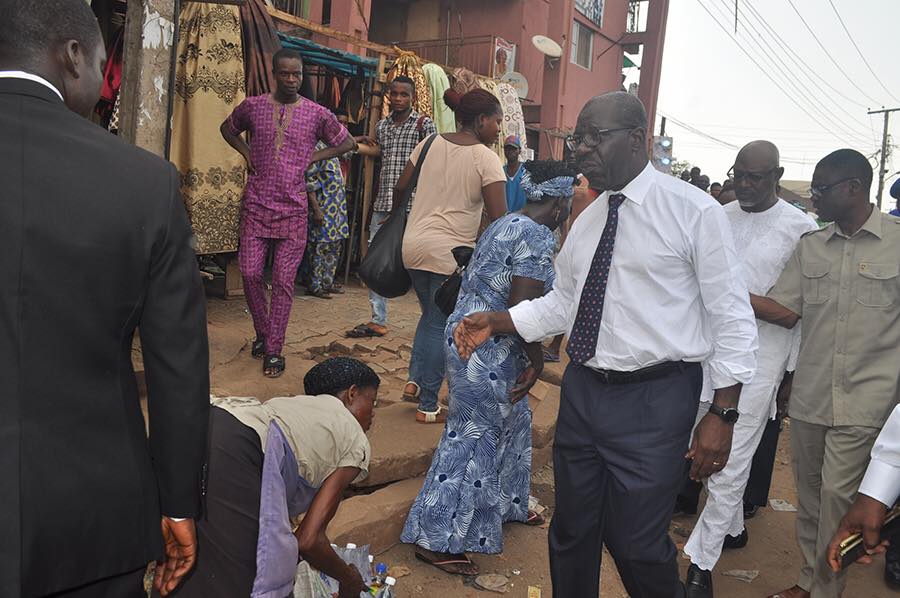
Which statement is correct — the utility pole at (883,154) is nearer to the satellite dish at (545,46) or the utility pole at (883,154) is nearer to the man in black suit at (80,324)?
the satellite dish at (545,46)

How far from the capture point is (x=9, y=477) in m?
1.26

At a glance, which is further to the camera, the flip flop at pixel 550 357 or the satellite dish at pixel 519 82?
the satellite dish at pixel 519 82

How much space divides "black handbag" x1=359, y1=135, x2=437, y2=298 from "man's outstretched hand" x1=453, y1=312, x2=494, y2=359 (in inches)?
53.0

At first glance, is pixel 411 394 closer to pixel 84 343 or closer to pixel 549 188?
pixel 549 188

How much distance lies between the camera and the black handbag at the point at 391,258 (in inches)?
160

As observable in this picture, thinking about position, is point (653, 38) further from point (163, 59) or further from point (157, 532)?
point (157, 532)

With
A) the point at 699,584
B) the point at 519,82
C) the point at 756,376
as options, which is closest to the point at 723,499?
the point at 699,584

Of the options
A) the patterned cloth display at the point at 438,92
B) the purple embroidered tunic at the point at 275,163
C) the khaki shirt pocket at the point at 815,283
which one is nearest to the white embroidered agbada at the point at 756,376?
the khaki shirt pocket at the point at 815,283

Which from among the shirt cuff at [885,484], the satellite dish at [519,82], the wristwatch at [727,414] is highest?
the satellite dish at [519,82]

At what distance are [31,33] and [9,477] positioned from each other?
2.74 ft

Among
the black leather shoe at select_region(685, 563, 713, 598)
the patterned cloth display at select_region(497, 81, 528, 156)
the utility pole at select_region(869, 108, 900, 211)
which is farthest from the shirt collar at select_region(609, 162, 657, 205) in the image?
the utility pole at select_region(869, 108, 900, 211)

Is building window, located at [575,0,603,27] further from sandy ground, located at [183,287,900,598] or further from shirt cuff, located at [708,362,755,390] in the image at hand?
shirt cuff, located at [708,362,755,390]

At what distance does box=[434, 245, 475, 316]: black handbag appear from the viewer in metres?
3.36

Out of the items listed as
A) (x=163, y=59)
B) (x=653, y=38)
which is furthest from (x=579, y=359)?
(x=653, y=38)
